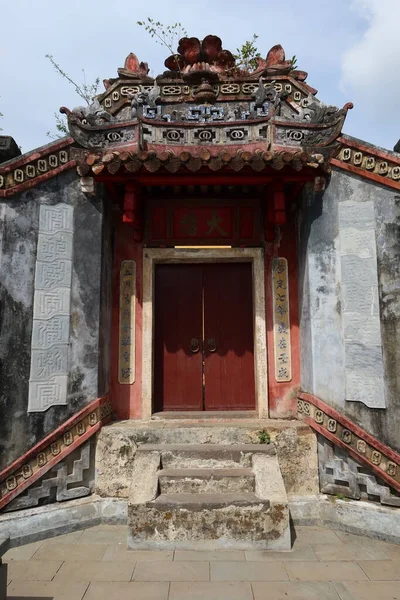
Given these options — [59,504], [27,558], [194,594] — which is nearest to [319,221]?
[194,594]

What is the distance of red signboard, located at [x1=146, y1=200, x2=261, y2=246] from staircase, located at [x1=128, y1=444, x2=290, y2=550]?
2968mm

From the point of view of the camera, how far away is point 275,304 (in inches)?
217

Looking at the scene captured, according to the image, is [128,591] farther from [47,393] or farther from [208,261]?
[208,261]

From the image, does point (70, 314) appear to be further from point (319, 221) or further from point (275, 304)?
point (319, 221)

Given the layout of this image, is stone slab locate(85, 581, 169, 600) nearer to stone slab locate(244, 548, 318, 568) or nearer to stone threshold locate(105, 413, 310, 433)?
stone slab locate(244, 548, 318, 568)

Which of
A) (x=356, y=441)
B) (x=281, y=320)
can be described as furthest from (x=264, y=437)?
(x=281, y=320)

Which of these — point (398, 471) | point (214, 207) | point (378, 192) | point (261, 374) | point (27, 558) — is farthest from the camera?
point (214, 207)

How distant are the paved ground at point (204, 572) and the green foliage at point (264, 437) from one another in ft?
3.30

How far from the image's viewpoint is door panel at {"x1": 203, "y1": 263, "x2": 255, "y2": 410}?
18.5 ft

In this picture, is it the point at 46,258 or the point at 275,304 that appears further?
the point at 275,304

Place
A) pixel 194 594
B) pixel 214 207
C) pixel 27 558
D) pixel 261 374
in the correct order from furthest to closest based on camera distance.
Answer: pixel 214 207 < pixel 261 374 < pixel 27 558 < pixel 194 594

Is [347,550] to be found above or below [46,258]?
below

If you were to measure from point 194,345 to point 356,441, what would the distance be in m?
2.42

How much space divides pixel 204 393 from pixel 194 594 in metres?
2.73
